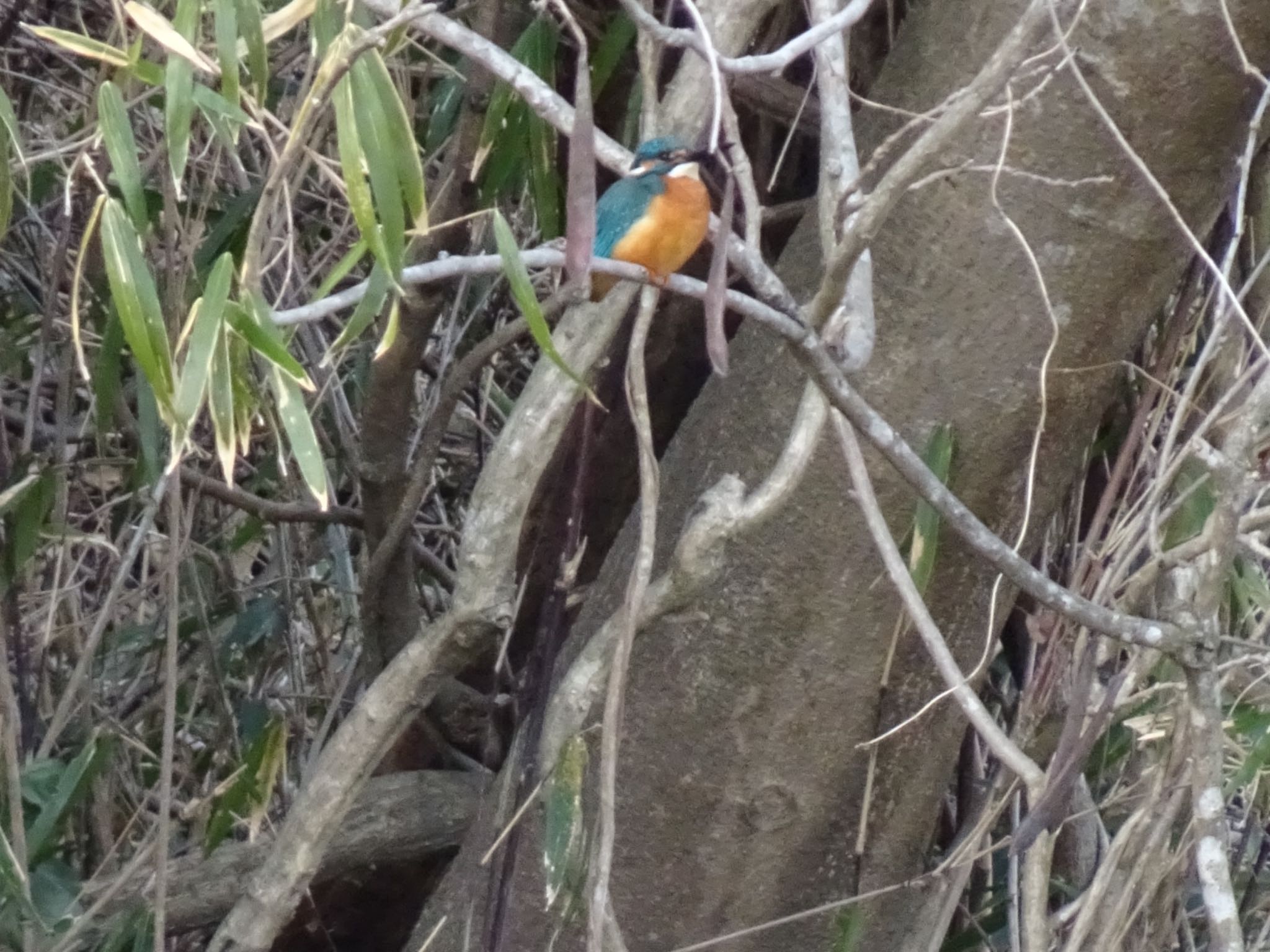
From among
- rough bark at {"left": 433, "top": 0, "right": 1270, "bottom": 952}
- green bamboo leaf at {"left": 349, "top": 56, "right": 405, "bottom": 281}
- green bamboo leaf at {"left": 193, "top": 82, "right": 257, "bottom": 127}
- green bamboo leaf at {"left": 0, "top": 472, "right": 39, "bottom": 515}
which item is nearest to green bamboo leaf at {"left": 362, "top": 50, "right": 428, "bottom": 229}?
green bamboo leaf at {"left": 349, "top": 56, "right": 405, "bottom": 281}

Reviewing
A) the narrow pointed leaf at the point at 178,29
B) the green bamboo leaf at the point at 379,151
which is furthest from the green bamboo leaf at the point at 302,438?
the narrow pointed leaf at the point at 178,29

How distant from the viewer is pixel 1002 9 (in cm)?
156

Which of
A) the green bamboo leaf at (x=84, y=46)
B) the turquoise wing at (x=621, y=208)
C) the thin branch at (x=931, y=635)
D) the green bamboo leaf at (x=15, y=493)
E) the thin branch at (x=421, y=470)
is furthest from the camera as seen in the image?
the thin branch at (x=421, y=470)

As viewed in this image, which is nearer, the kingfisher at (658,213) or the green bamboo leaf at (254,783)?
the kingfisher at (658,213)

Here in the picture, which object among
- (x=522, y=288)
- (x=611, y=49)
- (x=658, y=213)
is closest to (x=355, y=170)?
(x=522, y=288)

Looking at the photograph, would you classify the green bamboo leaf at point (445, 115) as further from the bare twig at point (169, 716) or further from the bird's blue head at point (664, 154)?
the bare twig at point (169, 716)

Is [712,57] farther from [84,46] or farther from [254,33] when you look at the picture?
[84,46]

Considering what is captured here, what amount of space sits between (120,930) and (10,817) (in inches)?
8.1

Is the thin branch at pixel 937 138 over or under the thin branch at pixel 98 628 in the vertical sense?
over

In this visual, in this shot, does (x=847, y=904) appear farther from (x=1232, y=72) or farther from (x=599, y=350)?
(x=1232, y=72)

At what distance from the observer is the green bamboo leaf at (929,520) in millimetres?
1531

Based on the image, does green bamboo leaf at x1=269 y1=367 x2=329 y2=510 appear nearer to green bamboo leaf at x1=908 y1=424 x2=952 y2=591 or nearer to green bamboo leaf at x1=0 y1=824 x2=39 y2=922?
green bamboo leaf at x1=908 y1=424 x2=952 y2=591

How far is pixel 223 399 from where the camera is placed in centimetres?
113

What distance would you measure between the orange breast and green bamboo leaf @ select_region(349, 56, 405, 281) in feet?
2.20
